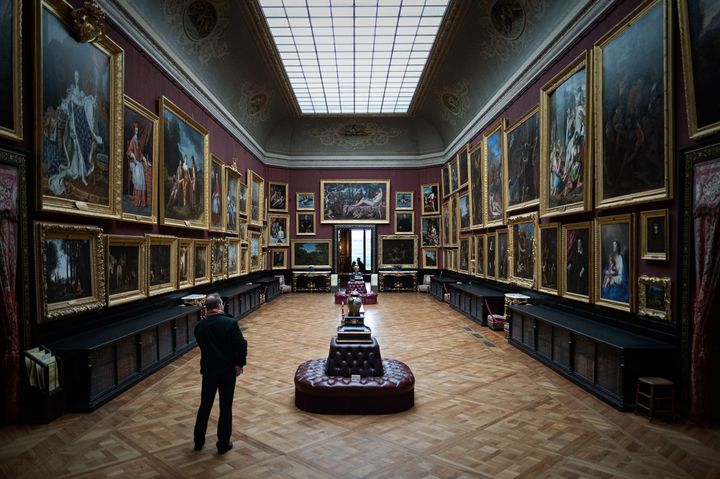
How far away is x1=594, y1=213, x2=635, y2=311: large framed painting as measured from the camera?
7512 millimetres

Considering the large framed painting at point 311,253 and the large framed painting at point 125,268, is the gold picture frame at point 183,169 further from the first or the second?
the large framed painting at point 311,253

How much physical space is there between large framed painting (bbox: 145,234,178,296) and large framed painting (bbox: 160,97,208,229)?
538 millimetres

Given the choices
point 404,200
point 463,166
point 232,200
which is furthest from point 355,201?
point 232,200

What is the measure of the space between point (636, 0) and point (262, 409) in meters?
9.30

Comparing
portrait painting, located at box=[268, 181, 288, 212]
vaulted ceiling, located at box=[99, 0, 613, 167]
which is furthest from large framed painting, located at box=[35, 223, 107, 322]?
portrait painting, located at box=[268, 181, 288, 212]

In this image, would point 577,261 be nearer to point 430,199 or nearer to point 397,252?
point 430,199

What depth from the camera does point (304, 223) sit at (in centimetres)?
2569

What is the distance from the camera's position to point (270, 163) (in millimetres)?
24953

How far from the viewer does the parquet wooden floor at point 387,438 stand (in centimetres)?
480

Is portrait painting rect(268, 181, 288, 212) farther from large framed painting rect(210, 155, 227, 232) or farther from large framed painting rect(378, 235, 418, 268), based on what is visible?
large framed painting rect(210, 155, 227, 232)

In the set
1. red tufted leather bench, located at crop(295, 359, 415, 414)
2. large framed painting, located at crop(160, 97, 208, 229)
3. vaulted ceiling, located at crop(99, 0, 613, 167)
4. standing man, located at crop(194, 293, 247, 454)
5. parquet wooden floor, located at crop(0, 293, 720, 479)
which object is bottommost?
parquet wooden floor, located at crop(0, 293, 720, 479)

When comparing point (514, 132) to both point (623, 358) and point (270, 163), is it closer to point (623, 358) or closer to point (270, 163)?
point (623, 358)

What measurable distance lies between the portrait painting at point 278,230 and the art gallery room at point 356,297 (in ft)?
28.9

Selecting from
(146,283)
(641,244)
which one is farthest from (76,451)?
(641,244)
